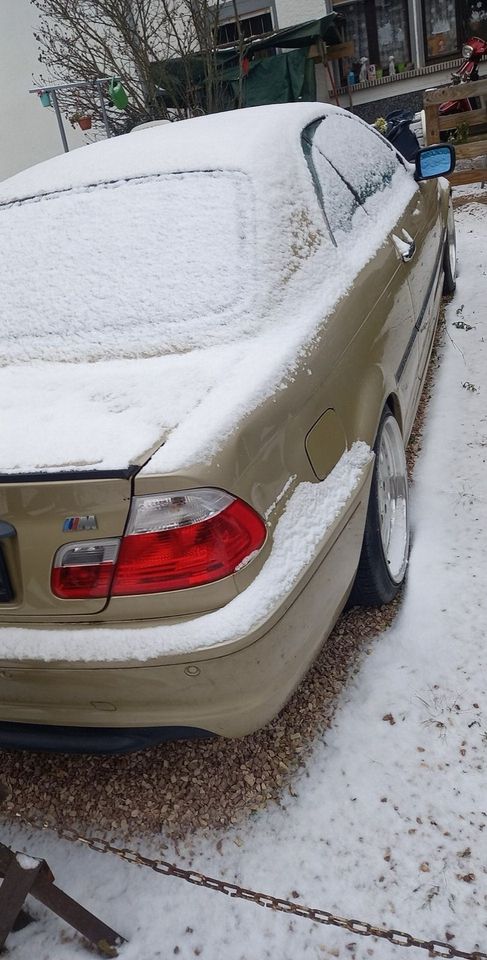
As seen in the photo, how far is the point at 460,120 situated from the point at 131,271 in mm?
7525

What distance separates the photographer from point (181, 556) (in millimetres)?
1499

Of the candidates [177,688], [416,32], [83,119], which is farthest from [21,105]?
[177,688]

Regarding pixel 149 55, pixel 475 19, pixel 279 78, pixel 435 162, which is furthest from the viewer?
pixel 475 19

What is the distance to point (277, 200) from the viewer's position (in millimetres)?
2174

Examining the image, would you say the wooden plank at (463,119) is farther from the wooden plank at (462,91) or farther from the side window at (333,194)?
the side window at (333,194)

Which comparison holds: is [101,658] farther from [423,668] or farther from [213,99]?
[213,99]

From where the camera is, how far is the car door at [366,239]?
248 cm

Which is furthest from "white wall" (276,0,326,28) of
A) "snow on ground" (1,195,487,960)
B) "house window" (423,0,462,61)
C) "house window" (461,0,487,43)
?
"snow on ground" (1,195,487,960)

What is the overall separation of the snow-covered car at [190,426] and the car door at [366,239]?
2cm

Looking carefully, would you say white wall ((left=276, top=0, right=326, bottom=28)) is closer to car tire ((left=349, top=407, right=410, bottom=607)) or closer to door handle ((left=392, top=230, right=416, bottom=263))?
door handle ((left=392, top=230, right=416, bottom=263))

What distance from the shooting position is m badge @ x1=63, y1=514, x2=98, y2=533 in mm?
1477

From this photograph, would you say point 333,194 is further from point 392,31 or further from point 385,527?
point 392,31

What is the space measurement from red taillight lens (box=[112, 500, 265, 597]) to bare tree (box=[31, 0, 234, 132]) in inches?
405

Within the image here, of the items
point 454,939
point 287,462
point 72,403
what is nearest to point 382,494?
point 287,462
